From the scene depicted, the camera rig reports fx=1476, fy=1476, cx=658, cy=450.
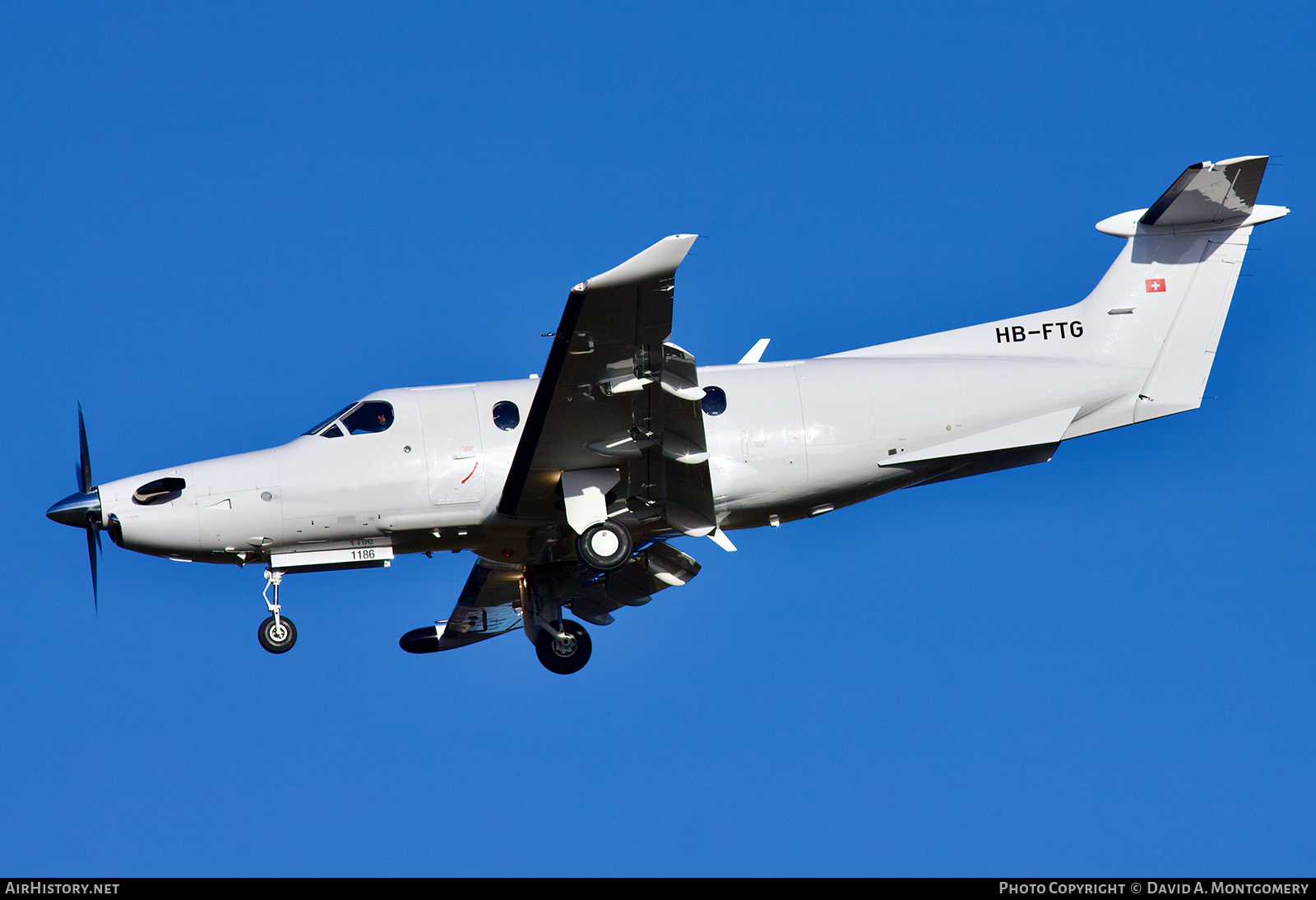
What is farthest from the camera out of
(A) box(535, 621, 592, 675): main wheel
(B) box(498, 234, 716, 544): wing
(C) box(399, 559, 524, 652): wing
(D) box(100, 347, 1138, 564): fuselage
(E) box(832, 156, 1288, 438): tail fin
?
(C) box(399, 559, 524, 652): wing

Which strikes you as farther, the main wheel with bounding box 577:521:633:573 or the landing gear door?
the landing gear door

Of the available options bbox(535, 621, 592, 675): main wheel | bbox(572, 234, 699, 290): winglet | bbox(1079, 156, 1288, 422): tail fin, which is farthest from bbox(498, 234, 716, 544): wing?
bbox(1079, 156, 1288, 422): tail fin

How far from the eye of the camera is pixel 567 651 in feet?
73.1

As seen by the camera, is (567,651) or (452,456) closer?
(452,456)

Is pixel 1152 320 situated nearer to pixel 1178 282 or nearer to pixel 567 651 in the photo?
pixel 1178 282

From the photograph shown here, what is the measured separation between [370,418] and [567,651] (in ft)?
16.1

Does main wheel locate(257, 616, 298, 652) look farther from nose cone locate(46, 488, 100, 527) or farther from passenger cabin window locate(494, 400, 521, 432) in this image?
passenger cabin window locate(494, 400, 521, 432)

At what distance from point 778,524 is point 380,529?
18.1ft

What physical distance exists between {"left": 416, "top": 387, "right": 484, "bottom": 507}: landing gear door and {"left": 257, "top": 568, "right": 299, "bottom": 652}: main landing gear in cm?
254

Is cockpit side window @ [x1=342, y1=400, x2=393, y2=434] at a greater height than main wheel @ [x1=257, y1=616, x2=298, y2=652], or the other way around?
cockpit side window @ [x1=342, y1=400, x2=393, y2=434]

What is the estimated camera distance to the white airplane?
19297 mm

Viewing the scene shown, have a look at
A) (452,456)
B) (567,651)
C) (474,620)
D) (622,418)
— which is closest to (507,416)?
(452,456)
